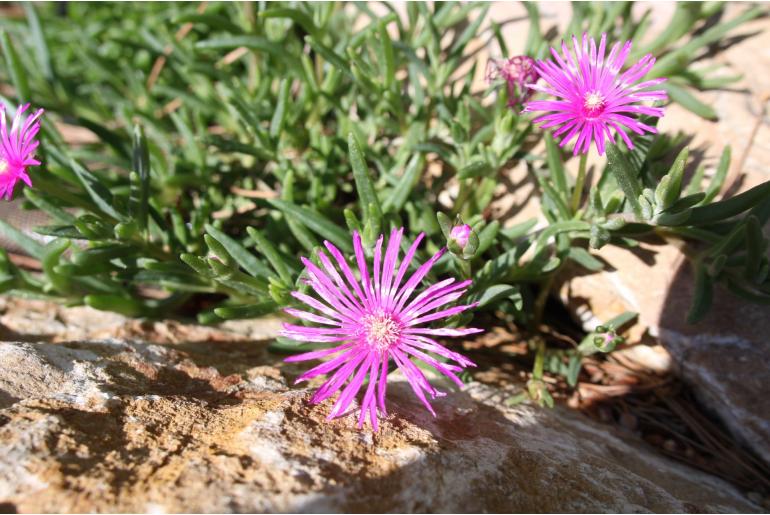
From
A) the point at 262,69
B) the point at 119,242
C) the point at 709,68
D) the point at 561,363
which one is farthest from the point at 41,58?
the point at 709,68

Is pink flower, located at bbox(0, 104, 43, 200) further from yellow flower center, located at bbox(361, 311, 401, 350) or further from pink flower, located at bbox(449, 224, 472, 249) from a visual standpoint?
pink flower, located at bbox(449, 224, 472, 249)

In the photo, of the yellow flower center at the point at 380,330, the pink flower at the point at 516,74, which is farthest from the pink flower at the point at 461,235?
the pink flower at the point at 516,74

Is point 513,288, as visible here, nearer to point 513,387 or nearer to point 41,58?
point 513,387

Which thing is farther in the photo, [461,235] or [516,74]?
[516,74]

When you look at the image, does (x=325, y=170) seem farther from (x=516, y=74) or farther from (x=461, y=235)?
(x=461, y=235)

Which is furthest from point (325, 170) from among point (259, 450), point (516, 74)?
point (259, 450)

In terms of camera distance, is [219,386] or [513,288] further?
[513,288]
